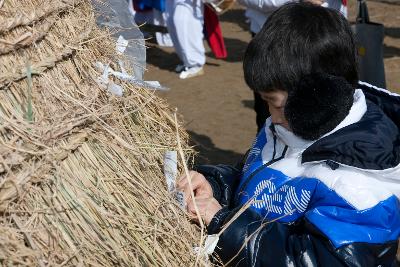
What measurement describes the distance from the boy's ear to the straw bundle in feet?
1.20

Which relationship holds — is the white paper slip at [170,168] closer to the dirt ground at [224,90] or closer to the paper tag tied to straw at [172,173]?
the paper tag tied to straw at [172,173]

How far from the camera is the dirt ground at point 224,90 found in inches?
218

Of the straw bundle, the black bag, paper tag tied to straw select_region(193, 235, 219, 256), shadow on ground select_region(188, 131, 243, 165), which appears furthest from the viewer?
shadow on ground select_region(188, 131, 243, 165)

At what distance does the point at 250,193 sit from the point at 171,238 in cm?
44

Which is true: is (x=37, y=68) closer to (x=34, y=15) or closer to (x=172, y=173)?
(x=34, y=15)

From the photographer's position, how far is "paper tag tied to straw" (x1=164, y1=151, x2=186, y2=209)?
1689mm

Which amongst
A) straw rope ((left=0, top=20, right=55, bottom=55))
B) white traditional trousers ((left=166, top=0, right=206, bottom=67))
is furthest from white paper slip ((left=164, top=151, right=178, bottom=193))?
white traditional trousers ((left=166, top=0, right=206, bottom=67))

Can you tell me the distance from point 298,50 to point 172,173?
46 cm

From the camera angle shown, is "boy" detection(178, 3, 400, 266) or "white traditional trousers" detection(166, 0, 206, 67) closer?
"boy" detection(178, 3, 400, 266)

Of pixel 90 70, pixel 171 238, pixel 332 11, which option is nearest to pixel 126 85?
pixel 90 70

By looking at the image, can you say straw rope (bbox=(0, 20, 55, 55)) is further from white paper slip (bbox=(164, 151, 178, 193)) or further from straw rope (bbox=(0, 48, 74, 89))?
white paper slip (bbox=(164, 151, 178, 193))

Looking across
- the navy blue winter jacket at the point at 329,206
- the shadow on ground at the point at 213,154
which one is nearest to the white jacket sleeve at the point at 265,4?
the shadow on ground at the point at 213,154

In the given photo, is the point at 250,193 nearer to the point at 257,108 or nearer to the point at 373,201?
the point at 373,201

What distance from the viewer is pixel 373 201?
1.72m
